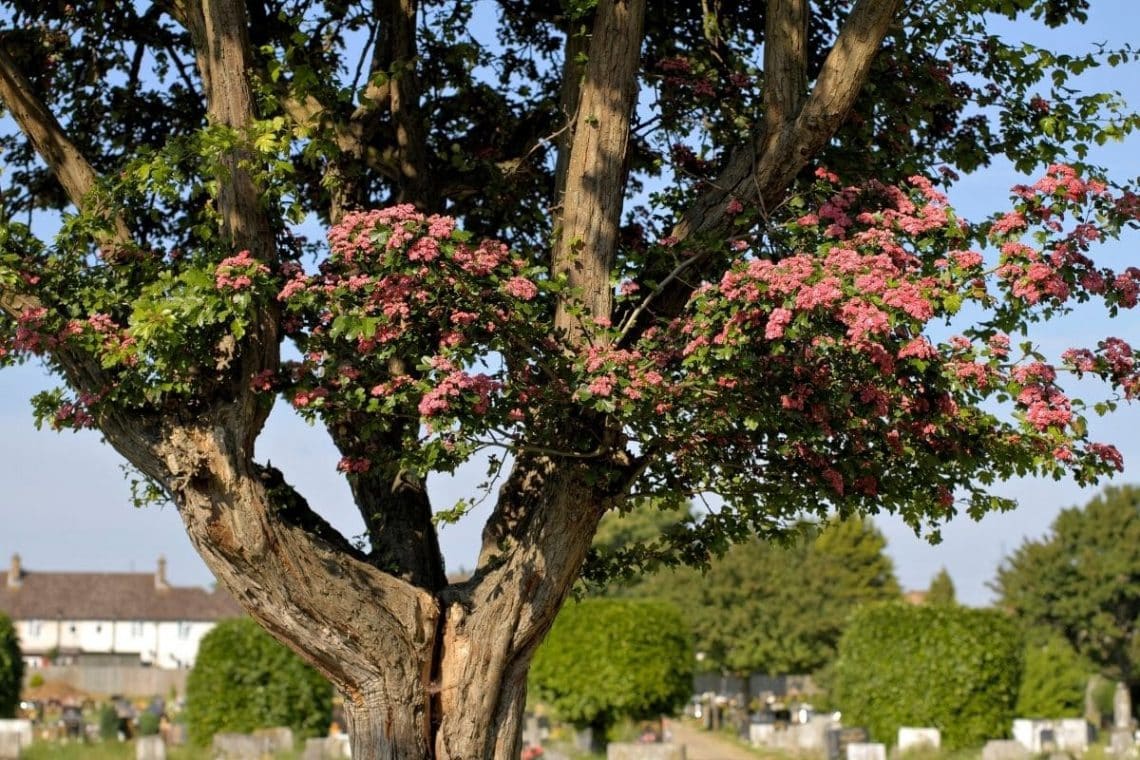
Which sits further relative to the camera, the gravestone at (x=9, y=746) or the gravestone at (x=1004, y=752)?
the gravestone at (x=9, y=746)

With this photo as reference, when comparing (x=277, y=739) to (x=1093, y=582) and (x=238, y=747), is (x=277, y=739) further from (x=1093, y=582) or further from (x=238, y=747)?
(x=1093, y=582)

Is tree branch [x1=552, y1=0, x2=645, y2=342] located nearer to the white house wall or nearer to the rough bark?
the rough bark

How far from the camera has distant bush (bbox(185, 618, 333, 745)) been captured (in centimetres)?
2612

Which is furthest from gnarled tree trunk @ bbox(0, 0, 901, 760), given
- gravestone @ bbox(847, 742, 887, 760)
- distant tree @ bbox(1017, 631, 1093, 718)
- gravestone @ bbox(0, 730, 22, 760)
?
distant tree @ bbox(1017, 631, 1093, 718)

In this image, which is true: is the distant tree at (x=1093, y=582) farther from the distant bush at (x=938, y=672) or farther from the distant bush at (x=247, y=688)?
the distant bush at (x=247, y=688)

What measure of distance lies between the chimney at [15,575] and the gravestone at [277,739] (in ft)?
257

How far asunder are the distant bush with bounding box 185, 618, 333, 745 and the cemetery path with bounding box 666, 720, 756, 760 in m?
7.10

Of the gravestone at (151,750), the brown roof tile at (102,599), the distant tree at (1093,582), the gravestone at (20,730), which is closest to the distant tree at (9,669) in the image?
the gravestone at (20,730)

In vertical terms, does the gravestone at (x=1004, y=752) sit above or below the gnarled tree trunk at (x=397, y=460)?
below

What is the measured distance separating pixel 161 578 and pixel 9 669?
69487 millimetres

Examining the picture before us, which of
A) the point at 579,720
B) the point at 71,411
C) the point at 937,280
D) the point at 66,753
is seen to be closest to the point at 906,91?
the point at 937,280

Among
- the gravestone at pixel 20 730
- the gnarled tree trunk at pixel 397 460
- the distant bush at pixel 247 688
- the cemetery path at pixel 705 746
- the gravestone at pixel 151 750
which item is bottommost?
the cemetery path at pixel 705 746

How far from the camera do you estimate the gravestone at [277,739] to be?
2358 centimetres

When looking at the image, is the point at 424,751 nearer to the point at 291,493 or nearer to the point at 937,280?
the point at 291,493
